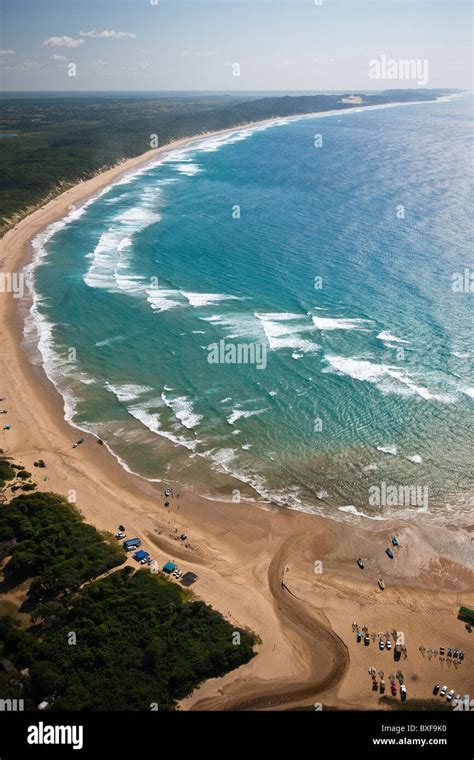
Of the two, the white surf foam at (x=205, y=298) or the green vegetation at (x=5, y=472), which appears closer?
the green vegetation at (x=5, y=472)

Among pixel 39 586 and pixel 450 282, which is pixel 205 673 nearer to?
pixel 39 586

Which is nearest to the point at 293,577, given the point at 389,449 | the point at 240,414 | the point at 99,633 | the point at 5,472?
the point at 99,633

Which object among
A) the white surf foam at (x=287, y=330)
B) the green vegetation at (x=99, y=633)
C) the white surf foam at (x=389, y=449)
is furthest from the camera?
the white surf foam at (x=287, y=330)

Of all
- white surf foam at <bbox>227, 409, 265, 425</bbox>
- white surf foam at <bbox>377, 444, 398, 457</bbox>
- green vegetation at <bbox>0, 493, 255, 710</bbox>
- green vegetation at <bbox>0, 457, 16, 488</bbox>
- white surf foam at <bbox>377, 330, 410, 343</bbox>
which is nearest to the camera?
green vegetation at <bbox>0, 493, 255, 710</bbox>

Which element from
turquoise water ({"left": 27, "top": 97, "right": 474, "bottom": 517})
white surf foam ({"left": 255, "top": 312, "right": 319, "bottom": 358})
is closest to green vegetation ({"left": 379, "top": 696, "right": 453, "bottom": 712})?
turquoise water ({"left": 27, "top": 97, "right": 474, "bottom": 517})

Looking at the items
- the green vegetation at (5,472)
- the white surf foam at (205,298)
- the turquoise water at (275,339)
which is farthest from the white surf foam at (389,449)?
the white surf foam at (205,298)

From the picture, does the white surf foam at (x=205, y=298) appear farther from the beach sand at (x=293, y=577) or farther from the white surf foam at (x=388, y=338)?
the beach sand at (x=293, y=577)

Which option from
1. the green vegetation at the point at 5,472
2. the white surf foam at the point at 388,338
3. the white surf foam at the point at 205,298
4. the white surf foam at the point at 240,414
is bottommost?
the green vegetation at the point at 5,472

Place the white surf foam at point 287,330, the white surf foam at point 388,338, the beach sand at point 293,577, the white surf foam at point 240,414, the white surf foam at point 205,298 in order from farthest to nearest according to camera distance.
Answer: the white surf foam at point 205,298
the white surf foam at point 388,338
the white surf foam at point 287,330
the white surf foam at point 240,414
the beach sand at point 293,577

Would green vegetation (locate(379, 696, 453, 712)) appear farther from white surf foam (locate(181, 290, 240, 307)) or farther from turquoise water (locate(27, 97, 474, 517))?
white surf foam (locate(181, 290, 240, 307))
